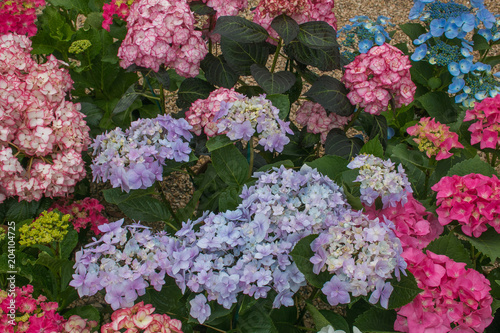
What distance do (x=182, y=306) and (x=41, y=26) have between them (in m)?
1.80

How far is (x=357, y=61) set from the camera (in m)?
1.76

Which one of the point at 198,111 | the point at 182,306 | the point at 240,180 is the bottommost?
the point at 182,306

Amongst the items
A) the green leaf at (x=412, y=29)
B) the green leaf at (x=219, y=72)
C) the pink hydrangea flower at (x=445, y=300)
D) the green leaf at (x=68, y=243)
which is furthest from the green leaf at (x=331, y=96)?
the green leaf at (x=412, y=29)

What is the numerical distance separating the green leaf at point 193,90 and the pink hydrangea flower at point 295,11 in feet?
1.09

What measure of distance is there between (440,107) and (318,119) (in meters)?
1.10

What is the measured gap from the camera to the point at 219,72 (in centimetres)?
198

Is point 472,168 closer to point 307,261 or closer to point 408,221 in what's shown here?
point 408,221

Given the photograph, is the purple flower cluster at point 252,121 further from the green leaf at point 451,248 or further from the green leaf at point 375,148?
the green leaf at point 451,248

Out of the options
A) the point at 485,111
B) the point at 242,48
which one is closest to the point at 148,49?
the point at 242,48

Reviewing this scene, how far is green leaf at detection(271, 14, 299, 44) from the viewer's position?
66.1 inches

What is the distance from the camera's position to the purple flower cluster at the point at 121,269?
1.12 m

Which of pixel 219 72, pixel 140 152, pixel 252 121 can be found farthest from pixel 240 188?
pixel 219 72

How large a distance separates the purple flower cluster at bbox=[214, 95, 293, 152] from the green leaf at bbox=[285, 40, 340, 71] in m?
0.53

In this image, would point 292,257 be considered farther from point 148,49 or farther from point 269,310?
point 148,49
